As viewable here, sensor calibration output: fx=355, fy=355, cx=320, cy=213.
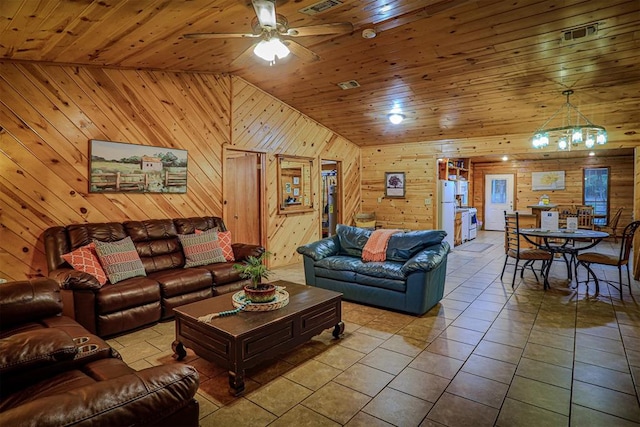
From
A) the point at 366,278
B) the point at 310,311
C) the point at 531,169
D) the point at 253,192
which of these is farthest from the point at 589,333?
the point at 531,169

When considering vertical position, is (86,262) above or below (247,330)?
above

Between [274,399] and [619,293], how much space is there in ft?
15.3

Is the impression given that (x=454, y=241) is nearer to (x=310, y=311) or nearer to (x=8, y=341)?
(x=310, y=311)

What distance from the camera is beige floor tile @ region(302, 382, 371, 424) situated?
2135mm

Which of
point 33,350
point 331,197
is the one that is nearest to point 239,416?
point 33,350

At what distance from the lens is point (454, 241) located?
27.3 ft

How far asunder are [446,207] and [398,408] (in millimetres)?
6084

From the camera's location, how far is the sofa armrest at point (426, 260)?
366cm

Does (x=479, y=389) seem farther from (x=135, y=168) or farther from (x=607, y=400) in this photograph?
(x=135, y=168)

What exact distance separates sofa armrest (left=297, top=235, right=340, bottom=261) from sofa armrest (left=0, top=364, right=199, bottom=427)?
3314mm

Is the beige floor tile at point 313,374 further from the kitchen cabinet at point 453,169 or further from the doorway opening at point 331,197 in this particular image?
the kitchen cabinet at point 453,169


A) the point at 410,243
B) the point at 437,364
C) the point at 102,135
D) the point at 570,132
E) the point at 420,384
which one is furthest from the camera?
the point at 570,132

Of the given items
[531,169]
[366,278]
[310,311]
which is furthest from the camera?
[531,169]

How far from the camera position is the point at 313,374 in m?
2.61
